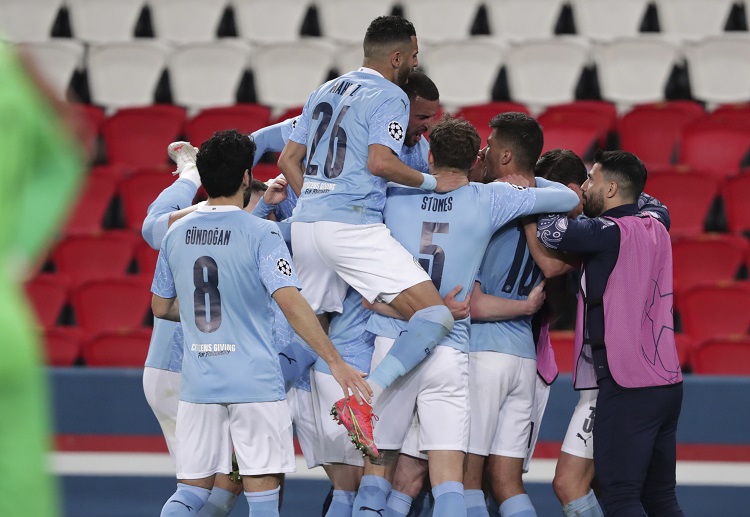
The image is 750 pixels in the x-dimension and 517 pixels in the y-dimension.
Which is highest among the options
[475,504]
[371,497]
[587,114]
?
[587,114]

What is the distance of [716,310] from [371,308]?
3.33 meters

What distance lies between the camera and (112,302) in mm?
7660

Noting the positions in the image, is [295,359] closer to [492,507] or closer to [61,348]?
[492,507]

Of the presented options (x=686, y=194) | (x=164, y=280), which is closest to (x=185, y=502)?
(x=164, y=280)

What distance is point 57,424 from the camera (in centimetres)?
647

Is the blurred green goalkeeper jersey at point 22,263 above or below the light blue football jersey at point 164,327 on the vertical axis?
above

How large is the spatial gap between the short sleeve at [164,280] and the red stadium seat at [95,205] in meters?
4.15

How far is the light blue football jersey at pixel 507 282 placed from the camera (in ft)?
16.7

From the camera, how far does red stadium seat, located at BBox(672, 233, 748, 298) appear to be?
7.77 metres

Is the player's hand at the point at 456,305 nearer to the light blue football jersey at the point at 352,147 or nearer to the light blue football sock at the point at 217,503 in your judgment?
the light blue football jersey at the point at 352,147

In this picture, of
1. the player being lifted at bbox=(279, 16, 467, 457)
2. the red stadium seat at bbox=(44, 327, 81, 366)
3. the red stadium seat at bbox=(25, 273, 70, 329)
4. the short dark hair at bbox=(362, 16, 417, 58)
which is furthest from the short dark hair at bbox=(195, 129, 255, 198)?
the red stadium seat at bbox=(25, 273, 70, 329)

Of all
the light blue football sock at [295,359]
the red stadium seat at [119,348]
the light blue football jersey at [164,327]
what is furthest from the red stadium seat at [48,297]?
the light blue football sock at [295,359]

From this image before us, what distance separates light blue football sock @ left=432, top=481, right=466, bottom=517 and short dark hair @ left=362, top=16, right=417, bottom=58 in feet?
6.46

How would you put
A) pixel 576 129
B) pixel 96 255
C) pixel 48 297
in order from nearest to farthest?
pixel 48 297 → pixel 96 255 → pixel 576 129
